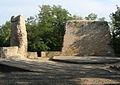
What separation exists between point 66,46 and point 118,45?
4.13 meters

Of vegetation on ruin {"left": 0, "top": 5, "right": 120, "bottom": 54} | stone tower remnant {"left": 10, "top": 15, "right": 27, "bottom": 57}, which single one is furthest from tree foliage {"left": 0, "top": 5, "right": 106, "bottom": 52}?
stone tower remnant {"left": 10, "top": 15, "right": 27, "bottom": 57}

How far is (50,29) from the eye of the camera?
32.5 m

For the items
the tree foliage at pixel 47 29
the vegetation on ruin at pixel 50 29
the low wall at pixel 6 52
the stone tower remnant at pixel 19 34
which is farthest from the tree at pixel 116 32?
the low wall at pixel 6 52

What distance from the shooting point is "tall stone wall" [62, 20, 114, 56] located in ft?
82.0

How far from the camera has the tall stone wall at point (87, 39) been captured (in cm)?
2498

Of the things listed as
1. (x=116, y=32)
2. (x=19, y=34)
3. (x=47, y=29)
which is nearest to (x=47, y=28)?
(x=47, y=29)

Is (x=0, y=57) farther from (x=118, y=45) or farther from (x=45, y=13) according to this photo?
(x=45, y=13)

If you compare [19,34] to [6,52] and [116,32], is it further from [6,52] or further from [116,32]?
[116,32]

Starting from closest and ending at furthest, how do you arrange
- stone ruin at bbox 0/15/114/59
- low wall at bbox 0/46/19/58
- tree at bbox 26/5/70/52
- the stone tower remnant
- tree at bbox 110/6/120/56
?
1. low wall at bbox 0/46/19/58
2. the stone tower remnant
3. stone ruin at bbox 0/15/114/59
4. tree at bbox 110/6/120/56
5. tree at bbox 26/5/70/52

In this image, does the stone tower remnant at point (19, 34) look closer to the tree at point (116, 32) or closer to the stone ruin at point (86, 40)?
the stone ruin at point (86, 40)

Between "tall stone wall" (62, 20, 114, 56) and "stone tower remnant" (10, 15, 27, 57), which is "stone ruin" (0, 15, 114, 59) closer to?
"tall stone wall" (62, 20, 114, 56)

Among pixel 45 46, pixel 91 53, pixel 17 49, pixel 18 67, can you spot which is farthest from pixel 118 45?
pixel 18 67

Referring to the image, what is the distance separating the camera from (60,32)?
3269cm

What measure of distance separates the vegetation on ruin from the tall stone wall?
1.41 metres
